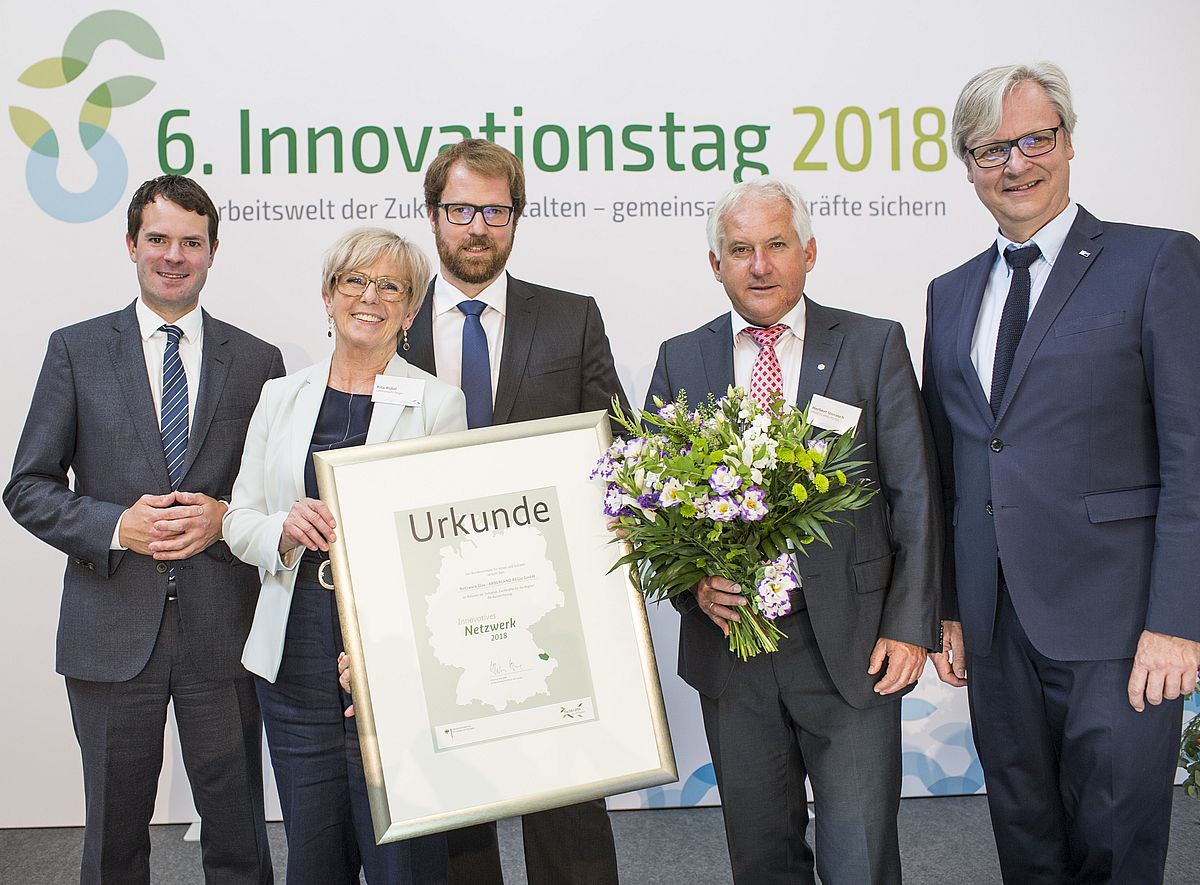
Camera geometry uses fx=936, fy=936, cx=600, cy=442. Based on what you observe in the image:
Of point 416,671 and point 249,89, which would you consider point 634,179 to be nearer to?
point 249,89

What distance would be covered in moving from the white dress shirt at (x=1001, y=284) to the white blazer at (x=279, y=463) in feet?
4.44

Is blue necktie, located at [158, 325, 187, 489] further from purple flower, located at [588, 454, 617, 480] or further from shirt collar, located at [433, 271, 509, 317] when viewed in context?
purple flower, located at [588, 454, 617, 480]

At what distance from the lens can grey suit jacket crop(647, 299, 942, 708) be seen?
7.39 feet

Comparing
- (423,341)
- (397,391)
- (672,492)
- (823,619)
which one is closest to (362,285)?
(397,391)

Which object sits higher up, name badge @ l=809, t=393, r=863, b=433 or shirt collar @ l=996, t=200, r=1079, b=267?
shirt collar @ l=996, t=200, r=1079, b=267

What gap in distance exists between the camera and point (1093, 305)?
2.25 meters

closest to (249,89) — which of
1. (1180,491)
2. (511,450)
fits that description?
(511,450)

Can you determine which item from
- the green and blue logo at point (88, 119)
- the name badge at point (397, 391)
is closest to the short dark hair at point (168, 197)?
the name badge at point (397, 391)

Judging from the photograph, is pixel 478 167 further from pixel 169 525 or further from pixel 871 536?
pixel 871 536

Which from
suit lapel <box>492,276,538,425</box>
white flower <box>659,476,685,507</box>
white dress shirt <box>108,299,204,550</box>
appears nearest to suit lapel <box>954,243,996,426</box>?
white flower <box>659,476,685,507</box>

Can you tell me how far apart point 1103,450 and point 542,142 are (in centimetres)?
259

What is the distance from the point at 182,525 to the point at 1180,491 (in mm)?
2494

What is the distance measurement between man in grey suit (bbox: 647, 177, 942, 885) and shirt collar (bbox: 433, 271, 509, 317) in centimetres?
72

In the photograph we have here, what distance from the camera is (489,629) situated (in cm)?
220
